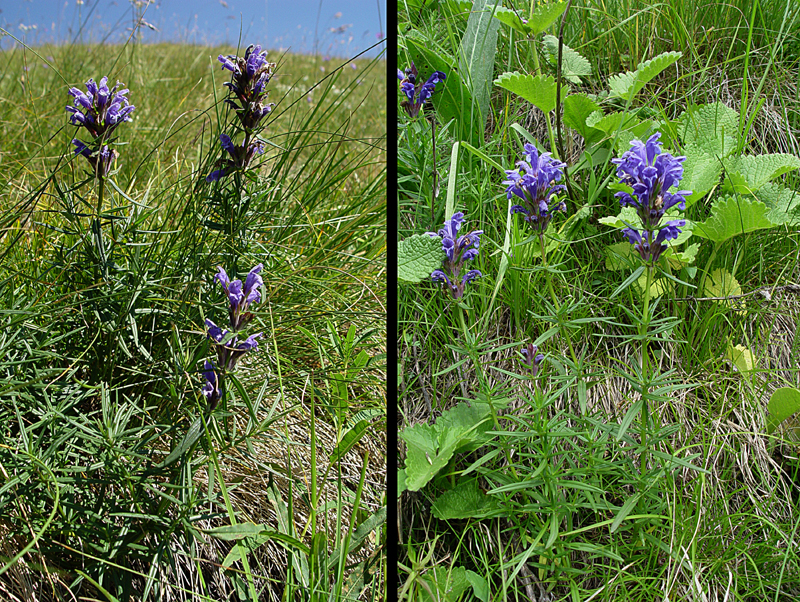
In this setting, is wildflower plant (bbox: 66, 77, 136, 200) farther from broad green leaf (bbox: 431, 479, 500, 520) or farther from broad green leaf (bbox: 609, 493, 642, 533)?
broad green leaf (bbox: 609, 493, 642, 533)

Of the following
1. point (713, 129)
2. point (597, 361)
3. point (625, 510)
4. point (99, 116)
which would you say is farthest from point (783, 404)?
point (99, 116)

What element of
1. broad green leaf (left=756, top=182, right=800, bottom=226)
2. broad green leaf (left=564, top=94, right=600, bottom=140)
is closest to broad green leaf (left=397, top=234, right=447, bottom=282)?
broad green leaf (left=564, top=94, right=600, bottom=140)

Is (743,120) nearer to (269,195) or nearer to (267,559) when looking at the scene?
(269,195)

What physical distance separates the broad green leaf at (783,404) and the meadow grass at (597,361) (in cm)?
3

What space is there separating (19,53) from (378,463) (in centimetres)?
362

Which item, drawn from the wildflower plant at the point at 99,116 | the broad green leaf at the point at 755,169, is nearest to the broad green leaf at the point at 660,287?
the broad green leaf at the point at 755,169

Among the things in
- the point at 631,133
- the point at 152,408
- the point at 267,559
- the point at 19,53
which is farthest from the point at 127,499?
the point at 19,53

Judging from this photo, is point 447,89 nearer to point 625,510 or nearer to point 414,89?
point 414,89

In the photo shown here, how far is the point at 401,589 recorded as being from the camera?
1189mm

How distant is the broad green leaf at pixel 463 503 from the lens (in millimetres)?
1229

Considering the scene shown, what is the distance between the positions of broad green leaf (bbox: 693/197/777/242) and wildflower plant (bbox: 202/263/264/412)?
1.06 metres

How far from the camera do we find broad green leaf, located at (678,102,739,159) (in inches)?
63.2

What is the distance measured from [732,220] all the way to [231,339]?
118 centimetres

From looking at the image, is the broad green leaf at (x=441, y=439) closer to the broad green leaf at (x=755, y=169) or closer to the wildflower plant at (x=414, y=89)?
the wildflower plant at (x=414, y=89)
